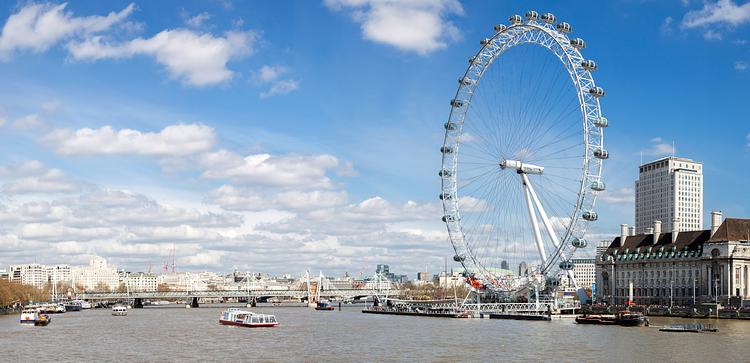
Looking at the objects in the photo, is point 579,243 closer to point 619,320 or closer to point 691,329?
point 619,320

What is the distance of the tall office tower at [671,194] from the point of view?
182m

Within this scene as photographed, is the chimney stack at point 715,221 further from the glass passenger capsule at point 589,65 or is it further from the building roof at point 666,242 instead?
the glass passenger capsule at point 589,65

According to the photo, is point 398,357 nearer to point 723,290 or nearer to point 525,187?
point 525,187

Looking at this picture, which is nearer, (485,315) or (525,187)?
(525,187)

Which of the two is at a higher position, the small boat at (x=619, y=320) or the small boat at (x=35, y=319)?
the small boat at (x=619, y=320)

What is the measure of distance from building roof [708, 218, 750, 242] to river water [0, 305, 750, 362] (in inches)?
1056

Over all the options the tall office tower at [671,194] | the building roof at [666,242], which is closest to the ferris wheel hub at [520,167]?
the building roof at [666,242]

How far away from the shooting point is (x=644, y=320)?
82.4m

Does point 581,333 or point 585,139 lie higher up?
point 585,139

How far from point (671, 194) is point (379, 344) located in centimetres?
13471

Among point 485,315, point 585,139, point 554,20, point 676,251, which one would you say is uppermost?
point 554,20

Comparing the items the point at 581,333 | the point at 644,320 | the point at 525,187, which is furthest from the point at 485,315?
the point at 581,333

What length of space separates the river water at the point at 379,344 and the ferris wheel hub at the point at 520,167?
51.8ft

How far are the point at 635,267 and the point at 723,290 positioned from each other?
1719 centimetres
